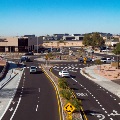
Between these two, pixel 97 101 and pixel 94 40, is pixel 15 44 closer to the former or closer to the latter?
pixel 94 40

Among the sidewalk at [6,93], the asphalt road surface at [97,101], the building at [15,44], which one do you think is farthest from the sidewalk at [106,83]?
the building at [15,44]

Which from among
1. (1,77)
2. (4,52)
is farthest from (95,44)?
(1,77)

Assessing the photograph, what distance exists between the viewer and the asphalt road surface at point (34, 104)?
26.1m

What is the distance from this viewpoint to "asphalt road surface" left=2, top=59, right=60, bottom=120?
85.6ft

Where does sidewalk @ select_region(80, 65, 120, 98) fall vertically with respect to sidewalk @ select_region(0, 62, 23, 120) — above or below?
above

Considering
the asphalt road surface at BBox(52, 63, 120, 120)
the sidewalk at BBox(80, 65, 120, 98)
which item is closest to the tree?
the sidewalk at BBox(80, 65, 120, 98)

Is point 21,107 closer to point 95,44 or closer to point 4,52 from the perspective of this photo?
point 4,52

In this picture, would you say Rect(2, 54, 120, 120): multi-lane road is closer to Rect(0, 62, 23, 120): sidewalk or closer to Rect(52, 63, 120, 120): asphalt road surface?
Rect(52, 63, 120, 120): asphalt road surface

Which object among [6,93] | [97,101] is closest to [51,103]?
[97,101]

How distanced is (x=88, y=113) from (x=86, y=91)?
1220 cm

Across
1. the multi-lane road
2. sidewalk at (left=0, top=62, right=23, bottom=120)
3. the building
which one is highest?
the building

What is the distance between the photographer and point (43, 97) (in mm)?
34781

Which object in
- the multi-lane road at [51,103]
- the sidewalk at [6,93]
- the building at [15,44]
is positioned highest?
the building at [15,44]

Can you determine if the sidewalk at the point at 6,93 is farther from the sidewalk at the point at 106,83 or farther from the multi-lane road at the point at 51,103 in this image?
the sidewalk at the point at 106,83
